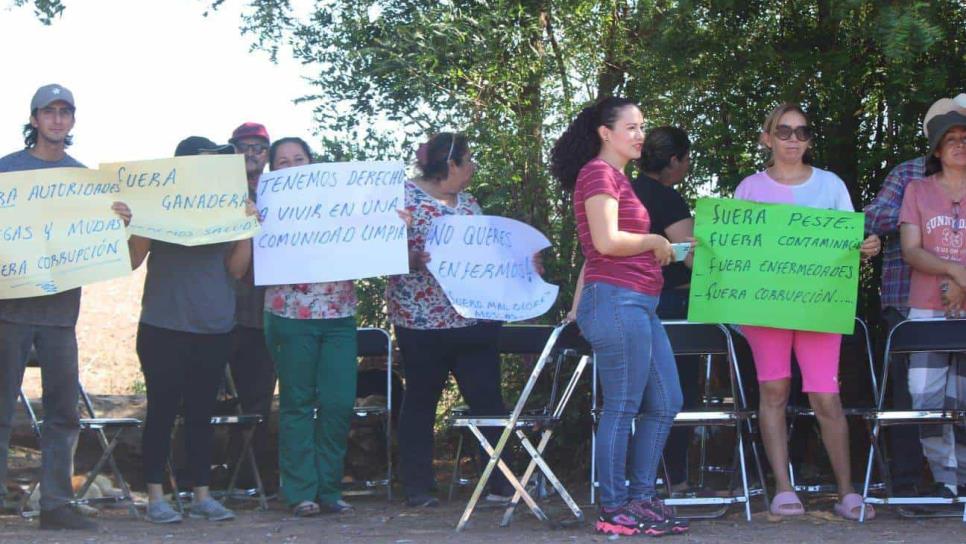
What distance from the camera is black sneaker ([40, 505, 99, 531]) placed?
6.50 meters

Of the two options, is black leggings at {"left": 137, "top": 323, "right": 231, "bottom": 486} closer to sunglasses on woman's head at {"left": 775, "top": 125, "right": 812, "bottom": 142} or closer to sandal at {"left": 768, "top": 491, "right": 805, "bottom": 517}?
sandal at {"left": 768, "top": 491, "right": 805, "bottom": 517}

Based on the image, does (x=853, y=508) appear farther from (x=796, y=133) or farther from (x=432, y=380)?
(x=432, y=380)

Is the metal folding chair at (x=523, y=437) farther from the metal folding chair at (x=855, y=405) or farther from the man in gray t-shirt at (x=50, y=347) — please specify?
the man in gray t-shirt at (x=50, y=347)

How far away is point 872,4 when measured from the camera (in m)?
6.62

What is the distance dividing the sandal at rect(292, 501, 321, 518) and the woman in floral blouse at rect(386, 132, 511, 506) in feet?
2.06

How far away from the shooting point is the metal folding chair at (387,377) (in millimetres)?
7797

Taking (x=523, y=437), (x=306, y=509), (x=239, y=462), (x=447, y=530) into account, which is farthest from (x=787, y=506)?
(x=239, y=462)

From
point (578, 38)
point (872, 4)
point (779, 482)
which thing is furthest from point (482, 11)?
point (779, 482)

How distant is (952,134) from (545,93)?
2632 millimetres

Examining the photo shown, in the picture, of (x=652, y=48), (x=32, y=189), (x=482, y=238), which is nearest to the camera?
(x=32, y=189)

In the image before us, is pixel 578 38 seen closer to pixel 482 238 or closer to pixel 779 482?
pixel 482 238

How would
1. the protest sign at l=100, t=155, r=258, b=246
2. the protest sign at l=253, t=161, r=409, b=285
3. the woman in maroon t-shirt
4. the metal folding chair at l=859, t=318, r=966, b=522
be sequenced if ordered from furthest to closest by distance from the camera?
the protest sign at l=253, t=161, r=409, b=285
the protest sign at l=100, t=155, r=258, b=246
the metal folding chair at l=859, t=318, r=966, b=522
the woman in maroon t-shirt

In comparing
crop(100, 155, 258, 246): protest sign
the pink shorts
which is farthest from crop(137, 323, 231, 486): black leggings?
the pink shorts

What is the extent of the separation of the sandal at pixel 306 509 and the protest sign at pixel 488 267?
1.35 m
